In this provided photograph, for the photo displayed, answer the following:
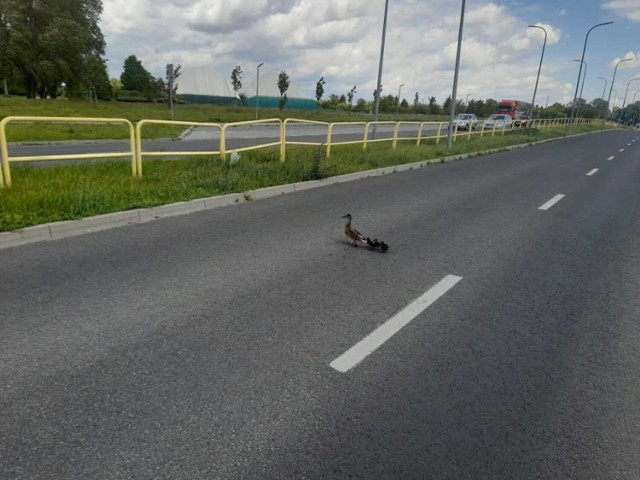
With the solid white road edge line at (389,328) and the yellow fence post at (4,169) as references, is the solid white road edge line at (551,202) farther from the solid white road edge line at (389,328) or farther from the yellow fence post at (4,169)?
the yellow fence post at (4,169)

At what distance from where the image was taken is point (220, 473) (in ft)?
7.25

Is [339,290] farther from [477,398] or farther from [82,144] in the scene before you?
[82,144]

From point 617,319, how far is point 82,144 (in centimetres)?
1982

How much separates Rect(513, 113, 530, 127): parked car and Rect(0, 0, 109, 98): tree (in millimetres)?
49744

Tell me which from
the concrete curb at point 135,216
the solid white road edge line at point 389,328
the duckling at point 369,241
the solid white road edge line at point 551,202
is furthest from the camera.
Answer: the solid white road edge line at point 551,202

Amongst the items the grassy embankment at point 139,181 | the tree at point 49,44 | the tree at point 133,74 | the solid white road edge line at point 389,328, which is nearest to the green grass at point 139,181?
the grassy embankment at point 139,181

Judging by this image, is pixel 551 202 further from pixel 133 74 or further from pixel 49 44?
pixel 133 74

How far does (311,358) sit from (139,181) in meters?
6.72

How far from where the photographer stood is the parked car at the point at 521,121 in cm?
4564

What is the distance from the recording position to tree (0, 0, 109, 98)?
150 feet

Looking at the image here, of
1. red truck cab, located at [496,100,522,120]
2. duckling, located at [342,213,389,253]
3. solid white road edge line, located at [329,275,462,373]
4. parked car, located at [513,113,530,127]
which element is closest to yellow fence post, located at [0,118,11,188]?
duckling, located at [342,213,389,253]

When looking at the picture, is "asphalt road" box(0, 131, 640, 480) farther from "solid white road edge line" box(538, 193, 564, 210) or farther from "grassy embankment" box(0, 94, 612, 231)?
"solid white road edge line" box(538, 193, 564, 210)

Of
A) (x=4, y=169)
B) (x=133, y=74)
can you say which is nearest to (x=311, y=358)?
(x=4, y=169)

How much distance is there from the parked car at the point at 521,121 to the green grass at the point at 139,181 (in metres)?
38.3
